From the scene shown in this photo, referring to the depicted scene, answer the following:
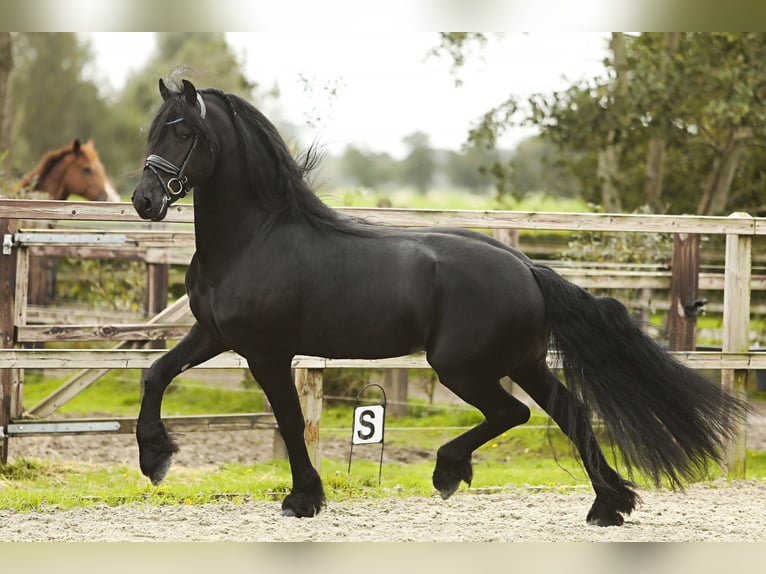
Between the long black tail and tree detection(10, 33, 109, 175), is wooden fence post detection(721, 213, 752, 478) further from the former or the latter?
tree detection(10, 33, 109, 175)

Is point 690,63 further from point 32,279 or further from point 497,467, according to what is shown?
point 32,279

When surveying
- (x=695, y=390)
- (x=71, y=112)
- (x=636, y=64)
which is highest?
(x=71, y=112)

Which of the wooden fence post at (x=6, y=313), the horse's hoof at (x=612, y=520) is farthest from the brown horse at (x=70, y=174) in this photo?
the horse's hoof at (x=612, y=520)

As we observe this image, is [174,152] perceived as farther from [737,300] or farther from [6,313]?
[737,300]

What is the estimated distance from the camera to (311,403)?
5.40 m

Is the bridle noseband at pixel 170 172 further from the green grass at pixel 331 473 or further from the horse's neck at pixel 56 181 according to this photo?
the horse's neck at pixel 56 181

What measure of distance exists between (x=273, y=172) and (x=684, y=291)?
3134 mm

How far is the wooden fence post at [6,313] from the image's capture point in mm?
5402

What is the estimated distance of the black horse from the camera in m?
4.02

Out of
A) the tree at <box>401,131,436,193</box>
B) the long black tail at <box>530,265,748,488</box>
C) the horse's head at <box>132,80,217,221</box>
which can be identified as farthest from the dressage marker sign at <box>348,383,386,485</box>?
the tree at <box>401,131,436,193</box>

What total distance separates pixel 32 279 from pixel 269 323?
5815 millimetres

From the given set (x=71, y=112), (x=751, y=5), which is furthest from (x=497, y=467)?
(x=71, y=112)

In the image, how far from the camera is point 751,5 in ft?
15.7

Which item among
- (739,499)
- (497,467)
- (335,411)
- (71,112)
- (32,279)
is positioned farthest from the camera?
(71,112)
